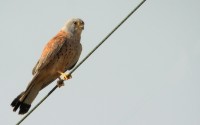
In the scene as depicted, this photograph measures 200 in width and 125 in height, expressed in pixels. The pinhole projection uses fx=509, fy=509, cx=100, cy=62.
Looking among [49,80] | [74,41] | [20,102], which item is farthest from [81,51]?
[20,102]

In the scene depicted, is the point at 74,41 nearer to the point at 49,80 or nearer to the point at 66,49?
the point at 66,49

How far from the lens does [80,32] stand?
9.20m

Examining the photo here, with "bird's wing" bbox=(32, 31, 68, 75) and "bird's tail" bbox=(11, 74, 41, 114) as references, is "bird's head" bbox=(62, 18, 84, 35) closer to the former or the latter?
"bird's wing" bbox=(32, 31, 68, 75)

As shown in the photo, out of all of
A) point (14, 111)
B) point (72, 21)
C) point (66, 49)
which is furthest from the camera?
point (72, 21)

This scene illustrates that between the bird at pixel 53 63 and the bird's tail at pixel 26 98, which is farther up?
the bird at pixel 53 63

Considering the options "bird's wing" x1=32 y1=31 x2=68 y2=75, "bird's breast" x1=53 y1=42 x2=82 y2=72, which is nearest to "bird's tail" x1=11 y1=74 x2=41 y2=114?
"bird's wing" x1=32 y1=31 x2=68 y2=75

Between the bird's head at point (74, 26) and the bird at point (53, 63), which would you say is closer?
the bird at point (53, 63)

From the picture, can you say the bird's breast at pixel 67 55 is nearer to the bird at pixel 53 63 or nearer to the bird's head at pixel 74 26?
the bird at pixel 53 63

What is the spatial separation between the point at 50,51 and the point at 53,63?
23 cm

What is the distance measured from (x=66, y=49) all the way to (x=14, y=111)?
4.65ft

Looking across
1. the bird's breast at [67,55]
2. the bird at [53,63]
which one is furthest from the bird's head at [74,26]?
the bird's breast at [67,55]

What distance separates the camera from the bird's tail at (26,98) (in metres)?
8.24

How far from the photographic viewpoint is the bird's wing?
8.65m

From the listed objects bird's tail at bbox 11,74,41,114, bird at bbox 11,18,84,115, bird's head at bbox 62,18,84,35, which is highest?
bird's head at bbox 62,18,84,35
